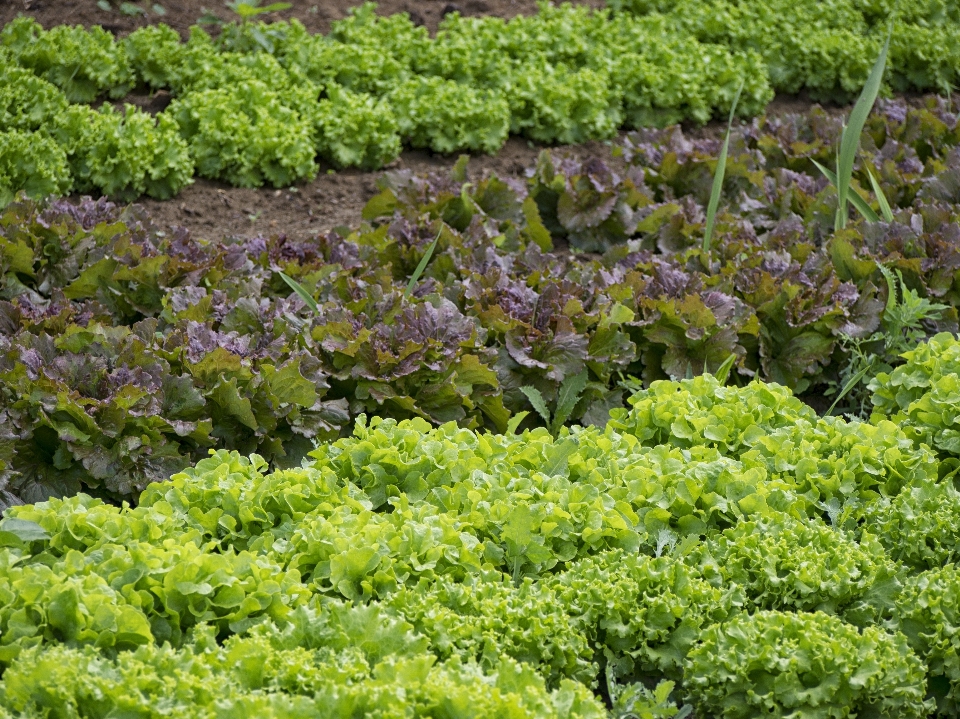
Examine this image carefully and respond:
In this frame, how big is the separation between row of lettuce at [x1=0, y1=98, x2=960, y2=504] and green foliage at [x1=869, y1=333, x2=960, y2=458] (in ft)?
1.58

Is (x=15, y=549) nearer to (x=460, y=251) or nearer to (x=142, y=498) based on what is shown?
(x=142, y=498)

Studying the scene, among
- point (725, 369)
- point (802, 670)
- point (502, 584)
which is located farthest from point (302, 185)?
point (802, 670)

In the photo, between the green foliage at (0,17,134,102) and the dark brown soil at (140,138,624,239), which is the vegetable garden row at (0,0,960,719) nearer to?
the green foliage at (0,17,134,102)

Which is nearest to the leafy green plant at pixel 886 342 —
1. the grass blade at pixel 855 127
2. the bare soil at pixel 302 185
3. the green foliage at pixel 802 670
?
the grass blade at pixel 855 127

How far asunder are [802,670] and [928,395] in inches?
61.5

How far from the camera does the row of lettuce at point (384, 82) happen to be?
6.31 meters

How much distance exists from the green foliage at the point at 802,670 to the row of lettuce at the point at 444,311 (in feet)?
5.87

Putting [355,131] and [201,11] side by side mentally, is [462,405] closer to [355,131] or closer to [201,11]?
[355,131]

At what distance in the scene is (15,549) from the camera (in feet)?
9.26

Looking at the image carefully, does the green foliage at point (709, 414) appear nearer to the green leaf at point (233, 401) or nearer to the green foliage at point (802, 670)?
the green foliage at point (802, 670)

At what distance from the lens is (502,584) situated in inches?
115

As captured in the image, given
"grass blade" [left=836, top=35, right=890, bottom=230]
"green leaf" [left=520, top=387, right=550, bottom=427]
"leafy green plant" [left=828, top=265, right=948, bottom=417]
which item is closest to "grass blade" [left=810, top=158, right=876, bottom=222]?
"grass blade" [left=836, top=35, right=890, bottom=230]

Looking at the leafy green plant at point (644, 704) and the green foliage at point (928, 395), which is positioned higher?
the green foliage at point (928, 395)

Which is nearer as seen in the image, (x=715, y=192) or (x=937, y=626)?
(x=937, y=626)
